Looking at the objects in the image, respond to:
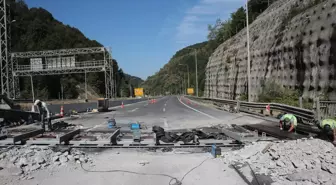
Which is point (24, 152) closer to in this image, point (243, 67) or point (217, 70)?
point (243, 67)

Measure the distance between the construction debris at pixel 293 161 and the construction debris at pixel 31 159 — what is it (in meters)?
3.91

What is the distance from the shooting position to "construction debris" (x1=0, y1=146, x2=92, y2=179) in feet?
24.0

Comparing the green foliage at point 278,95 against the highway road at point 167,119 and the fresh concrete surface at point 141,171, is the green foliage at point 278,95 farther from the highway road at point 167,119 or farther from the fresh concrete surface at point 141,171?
the fresh concrete surface at point 141,171

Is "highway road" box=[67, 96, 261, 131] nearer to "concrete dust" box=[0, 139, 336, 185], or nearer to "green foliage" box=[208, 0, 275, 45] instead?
"concrete dust" box=[0, 139, 336, 185]

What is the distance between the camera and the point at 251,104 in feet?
78.7

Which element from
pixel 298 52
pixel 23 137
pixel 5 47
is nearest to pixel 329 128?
pixel 23 137

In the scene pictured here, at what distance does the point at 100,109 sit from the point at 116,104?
1194 centimetres

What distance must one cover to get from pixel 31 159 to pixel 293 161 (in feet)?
19.7

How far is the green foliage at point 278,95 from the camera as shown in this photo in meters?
25.1

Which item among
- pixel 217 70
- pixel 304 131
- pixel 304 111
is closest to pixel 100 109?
pixel 304 111

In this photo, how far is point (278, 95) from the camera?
28.0m

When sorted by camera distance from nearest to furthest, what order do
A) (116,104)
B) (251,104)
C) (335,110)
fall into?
(335,110), (251,104), (116,104)

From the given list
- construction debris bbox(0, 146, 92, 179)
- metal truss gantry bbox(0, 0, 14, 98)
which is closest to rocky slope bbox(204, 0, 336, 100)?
construction debris bbox(0, 146, 92, 179)

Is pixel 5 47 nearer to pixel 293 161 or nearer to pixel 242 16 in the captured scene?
pixel 293 161
